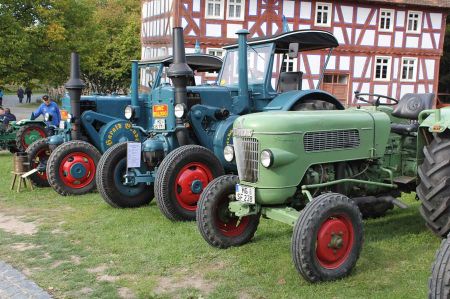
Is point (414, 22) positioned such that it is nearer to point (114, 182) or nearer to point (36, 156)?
point (36, 156)

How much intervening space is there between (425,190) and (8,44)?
14298 millimetres

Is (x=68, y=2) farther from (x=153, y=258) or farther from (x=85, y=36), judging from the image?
(x=153, y=258)

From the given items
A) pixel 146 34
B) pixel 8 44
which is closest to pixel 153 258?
pixel 8 44

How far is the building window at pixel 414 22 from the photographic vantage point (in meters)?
26.6

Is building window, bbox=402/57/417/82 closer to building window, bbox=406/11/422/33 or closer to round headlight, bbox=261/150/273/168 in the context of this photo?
building window, bbox=406/11/422/33

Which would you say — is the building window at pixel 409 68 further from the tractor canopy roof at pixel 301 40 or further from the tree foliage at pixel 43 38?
the tractor canopy roof at pixel 301 40

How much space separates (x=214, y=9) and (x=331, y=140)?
1878 centimetres

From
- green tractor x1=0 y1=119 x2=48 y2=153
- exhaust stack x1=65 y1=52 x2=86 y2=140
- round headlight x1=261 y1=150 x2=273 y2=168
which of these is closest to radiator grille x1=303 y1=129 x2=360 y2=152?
round headlight x1=261 y1=150 x2=273 y2=168

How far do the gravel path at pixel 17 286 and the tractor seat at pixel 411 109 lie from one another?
4139 mm

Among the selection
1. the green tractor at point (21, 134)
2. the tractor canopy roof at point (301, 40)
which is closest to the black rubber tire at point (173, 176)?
the tractor canopy roof at point (301, 40)

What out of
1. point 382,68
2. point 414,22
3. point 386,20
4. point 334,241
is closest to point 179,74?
point 334,241

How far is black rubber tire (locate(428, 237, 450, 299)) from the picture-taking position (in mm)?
3127

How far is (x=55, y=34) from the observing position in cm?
1797

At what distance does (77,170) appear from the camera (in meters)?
8.60
